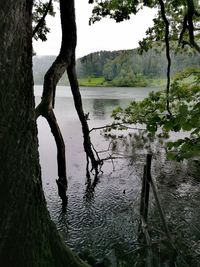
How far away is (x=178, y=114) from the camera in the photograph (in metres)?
3.13

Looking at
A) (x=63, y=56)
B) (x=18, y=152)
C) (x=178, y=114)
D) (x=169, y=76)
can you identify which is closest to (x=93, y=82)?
(x=63, y=56)

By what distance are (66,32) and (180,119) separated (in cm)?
472

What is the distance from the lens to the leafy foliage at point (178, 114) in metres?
3.19

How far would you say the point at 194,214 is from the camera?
33.2 feet

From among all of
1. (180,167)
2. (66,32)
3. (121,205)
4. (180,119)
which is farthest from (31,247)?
(180,167)

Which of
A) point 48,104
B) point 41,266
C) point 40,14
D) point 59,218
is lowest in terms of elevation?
point 59,218

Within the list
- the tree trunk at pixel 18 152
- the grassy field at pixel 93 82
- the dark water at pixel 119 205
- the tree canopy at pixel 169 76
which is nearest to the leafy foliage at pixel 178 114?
the tree canopy at pixel 169 76

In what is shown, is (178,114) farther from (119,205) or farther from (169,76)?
(119,205)

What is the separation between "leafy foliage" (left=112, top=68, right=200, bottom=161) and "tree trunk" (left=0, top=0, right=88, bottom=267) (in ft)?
4.62

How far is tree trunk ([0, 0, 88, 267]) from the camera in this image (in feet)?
9.09

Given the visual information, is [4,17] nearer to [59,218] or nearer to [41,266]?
[41,266]

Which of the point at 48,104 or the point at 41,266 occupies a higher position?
the point at 48,104

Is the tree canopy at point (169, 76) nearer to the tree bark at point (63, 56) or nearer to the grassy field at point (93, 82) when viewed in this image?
the tree bark at point (63, 56)

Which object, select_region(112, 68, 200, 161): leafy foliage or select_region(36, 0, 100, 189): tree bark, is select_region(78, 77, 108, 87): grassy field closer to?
select_region(112, 68, 200, 161): leafy foliage
